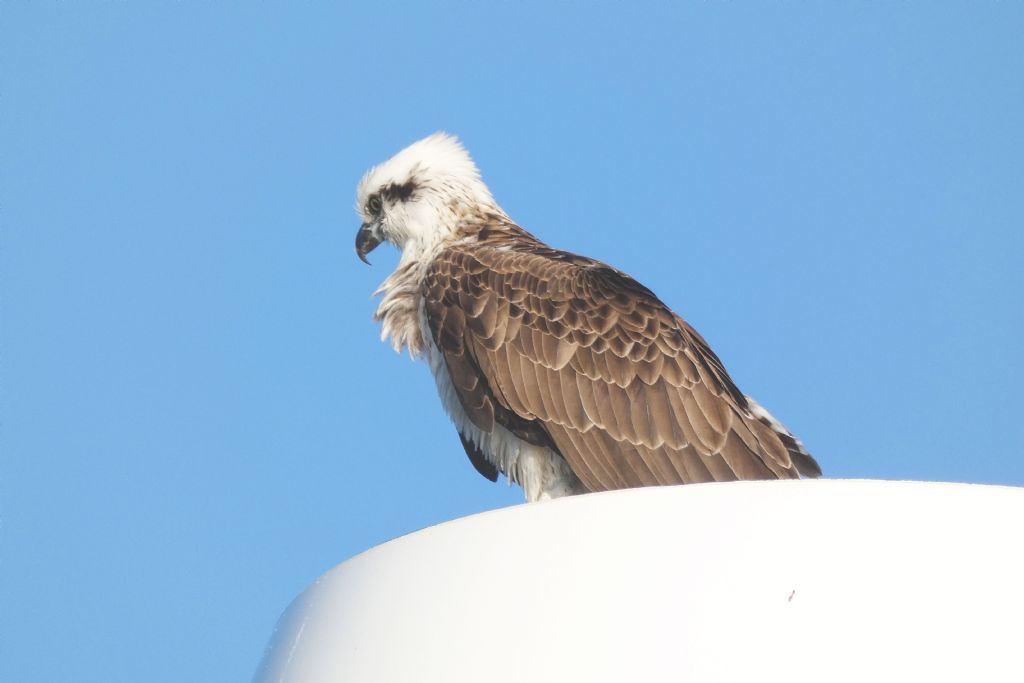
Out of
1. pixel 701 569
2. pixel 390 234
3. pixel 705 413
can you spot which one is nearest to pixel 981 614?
pixel 701 569

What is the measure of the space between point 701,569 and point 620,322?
350cm

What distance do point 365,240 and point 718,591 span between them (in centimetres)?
552

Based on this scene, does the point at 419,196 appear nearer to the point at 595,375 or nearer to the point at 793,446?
the point at 595,375

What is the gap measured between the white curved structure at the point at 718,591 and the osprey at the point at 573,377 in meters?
2.84

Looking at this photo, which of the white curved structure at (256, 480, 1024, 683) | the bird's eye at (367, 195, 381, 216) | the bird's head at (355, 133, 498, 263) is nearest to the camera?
the white curved structure at (256, 480, 1024, 683)

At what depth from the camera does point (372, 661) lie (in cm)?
333

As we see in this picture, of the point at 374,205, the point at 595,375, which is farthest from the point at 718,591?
the point at 374,205

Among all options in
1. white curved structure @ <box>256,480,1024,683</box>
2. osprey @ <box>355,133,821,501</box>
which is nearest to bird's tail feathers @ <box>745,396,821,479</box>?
osprey @ <box>355,133,821,501</box>

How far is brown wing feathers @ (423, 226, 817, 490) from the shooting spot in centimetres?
620

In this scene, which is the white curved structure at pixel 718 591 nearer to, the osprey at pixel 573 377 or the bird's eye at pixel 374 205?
the osprey at pixel 573 377

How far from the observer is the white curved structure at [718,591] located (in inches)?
116

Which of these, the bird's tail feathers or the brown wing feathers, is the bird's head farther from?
the bird's tail feathers

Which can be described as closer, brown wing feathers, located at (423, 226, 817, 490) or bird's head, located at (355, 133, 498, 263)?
brown wing feathers, located at (423, 226, 817, 490)

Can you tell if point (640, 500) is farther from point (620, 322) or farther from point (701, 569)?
point (620, 322)
